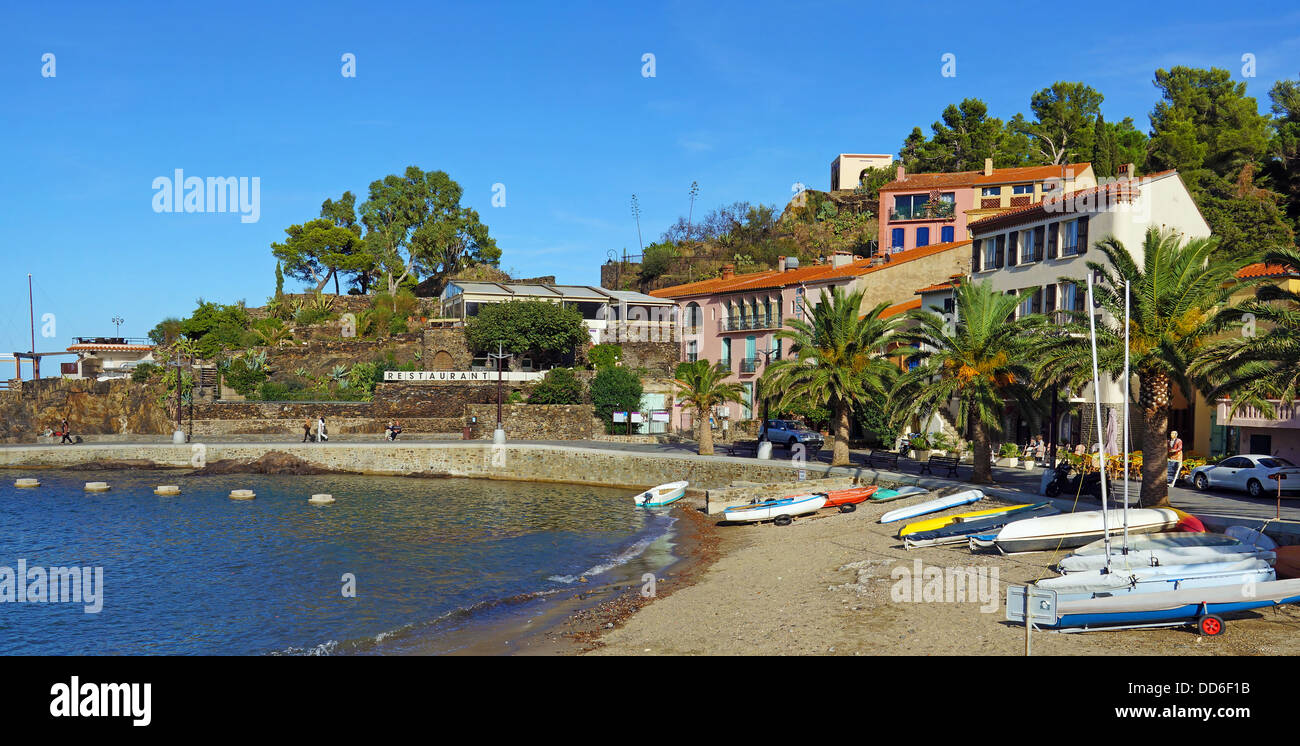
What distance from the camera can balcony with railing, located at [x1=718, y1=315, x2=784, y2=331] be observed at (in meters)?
Result: 60.5

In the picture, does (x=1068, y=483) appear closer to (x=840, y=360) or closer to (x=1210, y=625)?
(x=840, y=360)

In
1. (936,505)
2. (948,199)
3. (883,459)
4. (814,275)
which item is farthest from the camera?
(948,199)

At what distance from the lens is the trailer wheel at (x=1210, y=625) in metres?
15.9

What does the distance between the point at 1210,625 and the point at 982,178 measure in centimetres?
5667

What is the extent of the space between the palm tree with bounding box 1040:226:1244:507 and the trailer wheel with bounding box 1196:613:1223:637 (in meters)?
8.88

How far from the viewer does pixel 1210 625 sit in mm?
15891

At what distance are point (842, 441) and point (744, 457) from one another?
676cm

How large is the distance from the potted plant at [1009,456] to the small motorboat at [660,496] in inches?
552

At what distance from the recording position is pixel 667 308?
248 feet

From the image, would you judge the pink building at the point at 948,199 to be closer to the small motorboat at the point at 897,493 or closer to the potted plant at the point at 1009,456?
the potted plant at the point at 1009,456

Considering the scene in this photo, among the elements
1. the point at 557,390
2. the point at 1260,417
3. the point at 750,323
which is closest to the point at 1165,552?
the point at 1260,417

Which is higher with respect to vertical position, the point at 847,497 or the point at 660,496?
the point at 847,497

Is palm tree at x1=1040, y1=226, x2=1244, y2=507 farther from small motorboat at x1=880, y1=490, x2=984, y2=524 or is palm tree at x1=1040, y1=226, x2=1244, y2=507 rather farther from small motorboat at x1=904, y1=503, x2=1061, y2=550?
small motorboat at x1=880, y1=490, x2=984, y2=524
